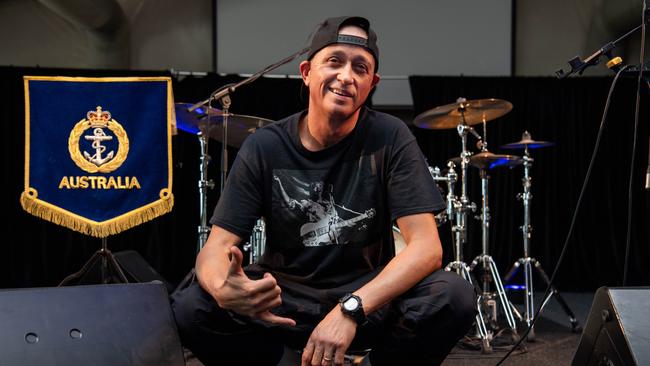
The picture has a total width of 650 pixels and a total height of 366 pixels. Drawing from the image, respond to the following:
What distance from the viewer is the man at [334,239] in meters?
1.75

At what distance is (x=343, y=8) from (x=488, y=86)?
1.63 meters

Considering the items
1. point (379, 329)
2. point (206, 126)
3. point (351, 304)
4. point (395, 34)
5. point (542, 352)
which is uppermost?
point (395, 34)

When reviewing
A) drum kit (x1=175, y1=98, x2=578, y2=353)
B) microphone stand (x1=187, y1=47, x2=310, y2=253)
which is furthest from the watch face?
drum kit (x1=175, y1=98, x2=578, y2=353)

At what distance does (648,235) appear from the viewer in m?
6.00

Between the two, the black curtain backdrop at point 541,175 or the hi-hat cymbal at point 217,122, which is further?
the black curtain backdrop at point 541,175

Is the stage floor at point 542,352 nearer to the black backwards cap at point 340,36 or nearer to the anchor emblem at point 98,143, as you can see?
the anchor emblem at point 98,143

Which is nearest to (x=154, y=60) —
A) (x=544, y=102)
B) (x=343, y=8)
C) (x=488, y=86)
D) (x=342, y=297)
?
(x=343, y=8)

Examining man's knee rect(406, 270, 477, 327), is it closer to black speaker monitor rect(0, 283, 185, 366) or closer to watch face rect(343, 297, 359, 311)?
watch face rect(343, 297, 359, 311)

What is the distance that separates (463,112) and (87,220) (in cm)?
237

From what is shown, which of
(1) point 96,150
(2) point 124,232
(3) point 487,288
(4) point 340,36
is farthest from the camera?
(2) point 124,232

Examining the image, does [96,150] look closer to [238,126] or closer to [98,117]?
[98,117]

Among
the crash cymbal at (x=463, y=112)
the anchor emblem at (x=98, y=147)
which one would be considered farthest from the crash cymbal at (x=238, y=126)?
the crash cymbal at (x=463, y=112)

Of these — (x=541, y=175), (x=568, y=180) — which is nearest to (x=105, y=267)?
(x=541, y=175)

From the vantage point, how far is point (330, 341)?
5.35 feet
